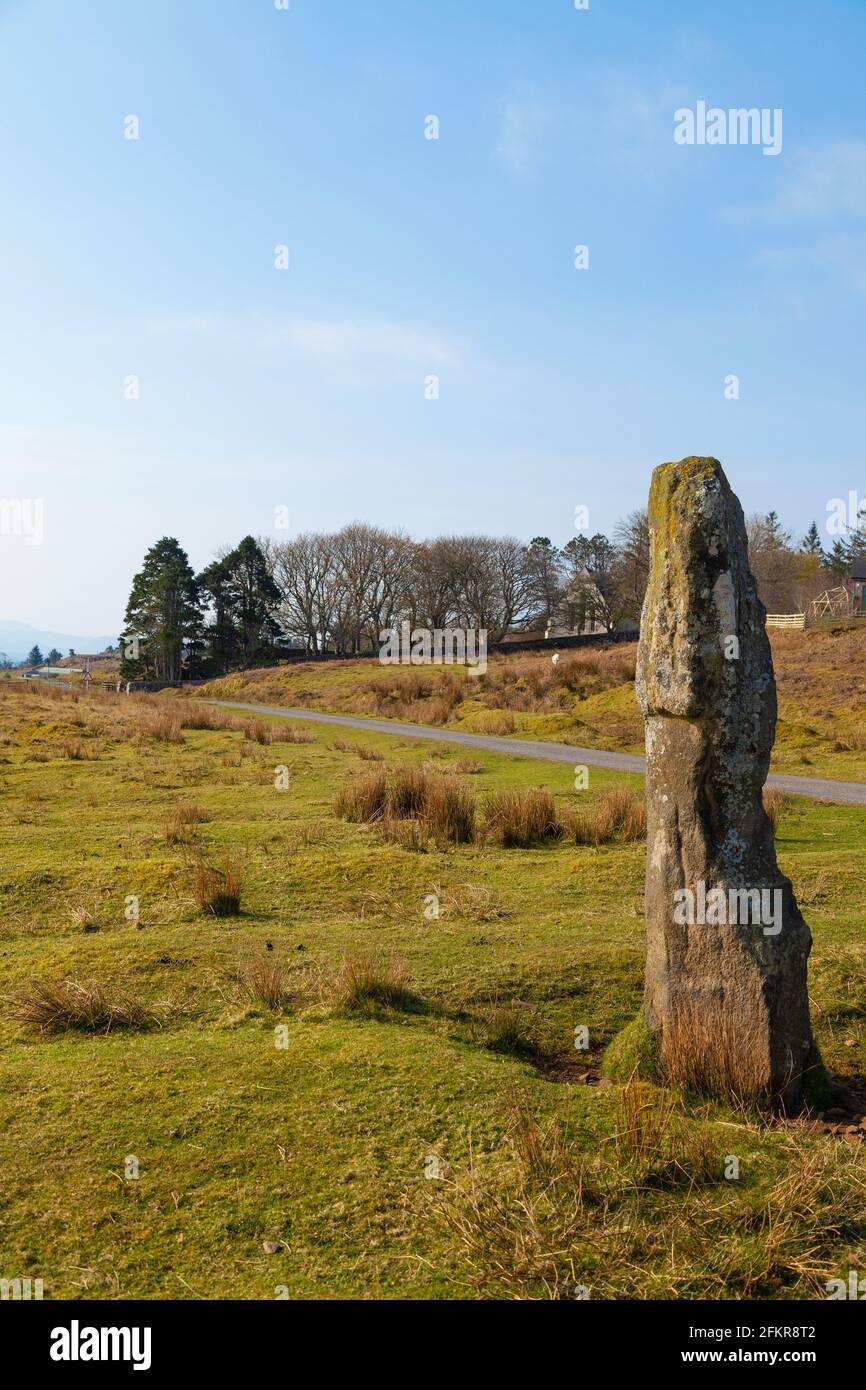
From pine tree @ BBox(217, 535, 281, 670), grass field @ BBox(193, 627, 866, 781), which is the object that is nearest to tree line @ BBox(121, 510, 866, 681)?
pine tree @ BBox(217, 535, 281, 670)

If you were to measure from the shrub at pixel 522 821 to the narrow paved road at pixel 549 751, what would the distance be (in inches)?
237

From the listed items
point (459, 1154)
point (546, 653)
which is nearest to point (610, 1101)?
point (459, 1154)

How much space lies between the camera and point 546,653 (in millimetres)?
56500

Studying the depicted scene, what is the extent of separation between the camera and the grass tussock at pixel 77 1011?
6.79 meters

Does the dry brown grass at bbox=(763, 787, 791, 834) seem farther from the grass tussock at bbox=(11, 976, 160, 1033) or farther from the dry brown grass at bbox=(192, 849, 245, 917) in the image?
the grass tussock at bbox=(11, 976, 160, 1033)

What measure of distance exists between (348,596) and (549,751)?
52.1 metres

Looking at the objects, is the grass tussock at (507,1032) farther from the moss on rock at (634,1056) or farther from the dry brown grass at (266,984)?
the dry brown grass at (266,984)

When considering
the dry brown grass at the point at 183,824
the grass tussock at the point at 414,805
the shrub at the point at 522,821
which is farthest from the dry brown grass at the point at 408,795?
the dry brown grass at the point at 183,824

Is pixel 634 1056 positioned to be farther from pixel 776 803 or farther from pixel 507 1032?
pixel 776 803

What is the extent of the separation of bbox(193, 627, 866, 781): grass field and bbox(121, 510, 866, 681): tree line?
725 inches

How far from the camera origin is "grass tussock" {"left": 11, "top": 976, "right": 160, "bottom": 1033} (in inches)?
267

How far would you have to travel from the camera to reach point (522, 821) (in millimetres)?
13102
